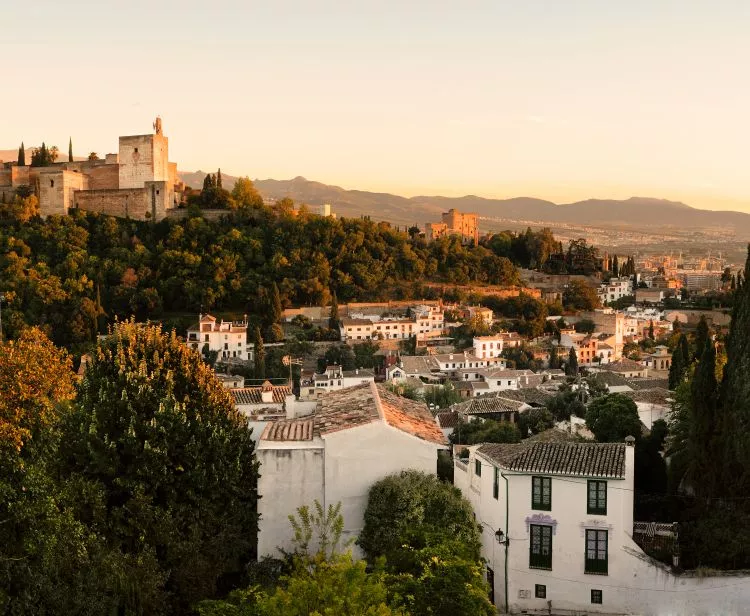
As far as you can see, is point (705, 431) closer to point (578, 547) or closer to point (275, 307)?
point (578, 547)

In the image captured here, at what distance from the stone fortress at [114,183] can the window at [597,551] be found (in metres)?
63.6

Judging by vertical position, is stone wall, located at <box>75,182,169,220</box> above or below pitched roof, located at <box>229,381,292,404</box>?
above

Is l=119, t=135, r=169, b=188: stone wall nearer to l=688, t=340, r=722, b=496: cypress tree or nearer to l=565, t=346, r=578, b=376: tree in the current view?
l=565, t=346, r=578, b=376: tree

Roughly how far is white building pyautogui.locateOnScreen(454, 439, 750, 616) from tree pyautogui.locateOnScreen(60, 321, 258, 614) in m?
4.35

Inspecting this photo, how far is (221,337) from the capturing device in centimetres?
6369

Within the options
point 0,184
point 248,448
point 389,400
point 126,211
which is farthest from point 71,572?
point 0,184

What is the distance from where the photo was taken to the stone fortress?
2867 inches

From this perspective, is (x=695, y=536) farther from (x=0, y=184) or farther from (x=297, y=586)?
(x=0, y=184)

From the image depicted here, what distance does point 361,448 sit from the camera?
1485 centimetres

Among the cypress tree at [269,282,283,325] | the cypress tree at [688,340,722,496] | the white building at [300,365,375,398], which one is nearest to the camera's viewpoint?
the cypress tree at [688,340,722,496]

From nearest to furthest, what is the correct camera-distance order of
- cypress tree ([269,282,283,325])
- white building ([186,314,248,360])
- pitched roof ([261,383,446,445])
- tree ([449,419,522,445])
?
pitched roof ([261,383,446,445]) < tree ([449,419,522,445]) < white building ([186,314,248,360]) < cypress tree ([269,282,283,325])

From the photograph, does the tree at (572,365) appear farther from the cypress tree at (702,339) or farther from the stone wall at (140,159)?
the stone wall at (140,159)

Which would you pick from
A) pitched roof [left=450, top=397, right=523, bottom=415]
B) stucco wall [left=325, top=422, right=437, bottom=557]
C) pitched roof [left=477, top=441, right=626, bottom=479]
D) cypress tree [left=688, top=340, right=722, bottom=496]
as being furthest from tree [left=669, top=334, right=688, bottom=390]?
stucco wall [left=325, top=422, right=437, bottom=557]

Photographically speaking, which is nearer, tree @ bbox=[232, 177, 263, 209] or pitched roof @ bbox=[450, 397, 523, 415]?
pitched roof @ bbox=[450, 397, 523, 415]
